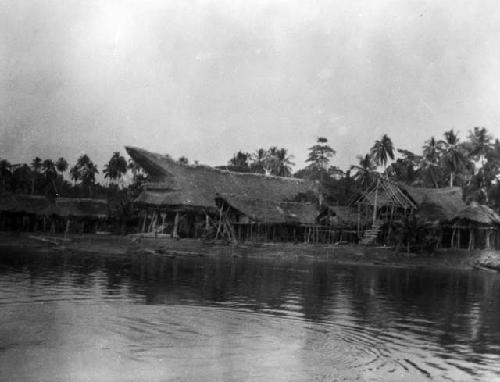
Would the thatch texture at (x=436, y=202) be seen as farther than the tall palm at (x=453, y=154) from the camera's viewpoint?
No

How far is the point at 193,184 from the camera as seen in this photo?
1729 inches

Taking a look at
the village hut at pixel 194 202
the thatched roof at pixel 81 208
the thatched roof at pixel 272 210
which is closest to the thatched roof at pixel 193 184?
the village hut at pixel 194 202

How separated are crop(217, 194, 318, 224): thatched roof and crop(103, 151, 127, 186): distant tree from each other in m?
37.4

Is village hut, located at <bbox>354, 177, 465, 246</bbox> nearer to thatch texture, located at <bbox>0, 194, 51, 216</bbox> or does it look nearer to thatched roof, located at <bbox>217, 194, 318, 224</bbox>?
thatched roof, located at <bbox>217, 194, 318, 224</bbox>

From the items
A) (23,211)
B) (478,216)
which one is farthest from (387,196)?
(23,211)

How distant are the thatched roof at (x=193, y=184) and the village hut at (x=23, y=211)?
11.5 m

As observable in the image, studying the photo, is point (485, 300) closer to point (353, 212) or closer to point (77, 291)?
point (77, 291)

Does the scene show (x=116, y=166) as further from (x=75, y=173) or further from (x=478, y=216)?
(x=478, y=216)

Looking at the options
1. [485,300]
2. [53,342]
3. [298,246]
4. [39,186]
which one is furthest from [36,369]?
[39,186]

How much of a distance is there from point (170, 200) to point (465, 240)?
1879 cm

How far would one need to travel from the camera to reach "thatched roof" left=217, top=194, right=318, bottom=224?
132ft

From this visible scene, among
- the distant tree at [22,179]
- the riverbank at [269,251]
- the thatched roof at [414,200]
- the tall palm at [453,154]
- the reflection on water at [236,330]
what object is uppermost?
the tall palm at [453,154]

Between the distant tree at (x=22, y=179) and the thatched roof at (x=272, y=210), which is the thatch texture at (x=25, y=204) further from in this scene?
the thatched roof at (x=272, y=210)

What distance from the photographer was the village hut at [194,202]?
41000 millimetres
